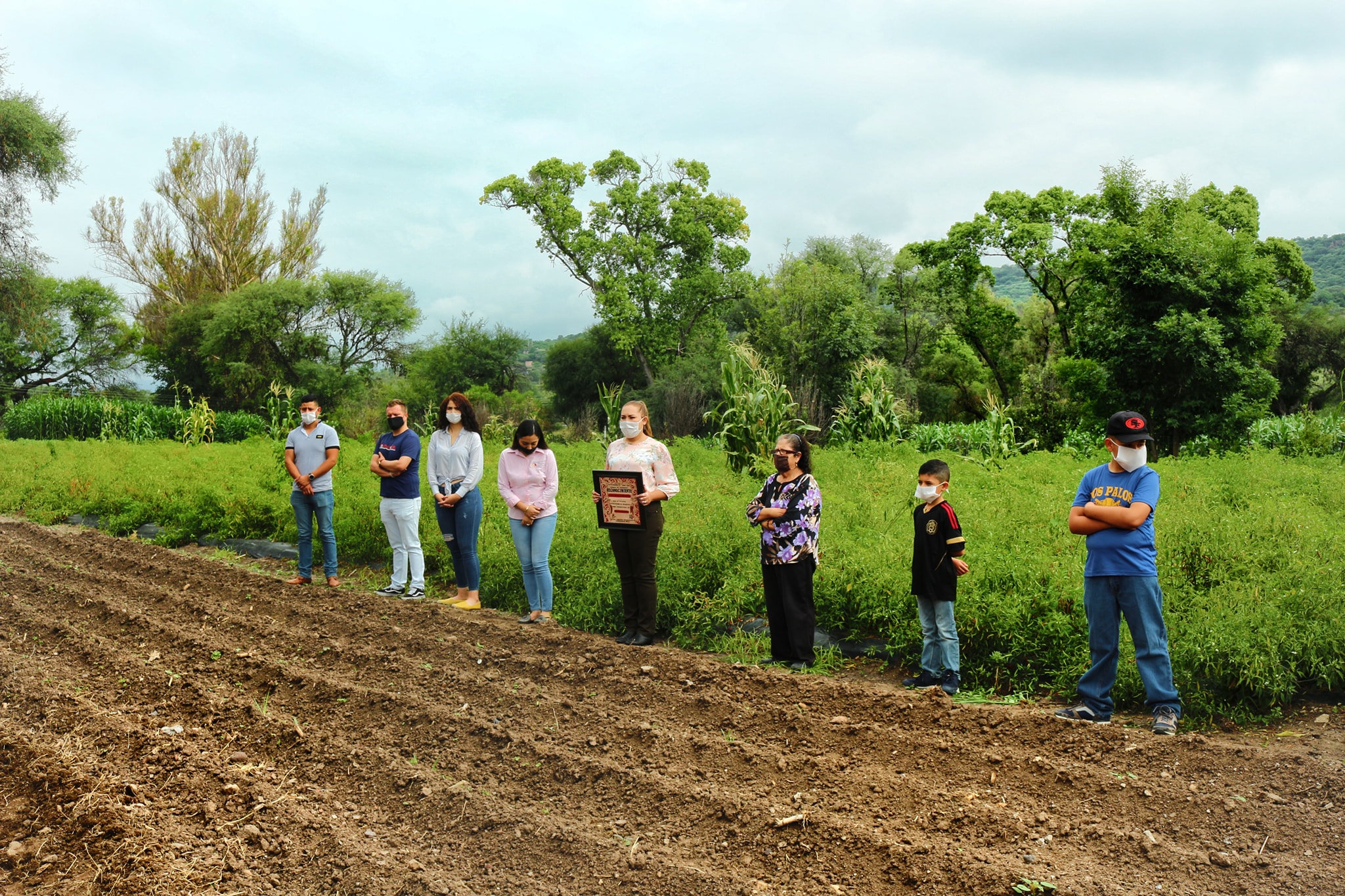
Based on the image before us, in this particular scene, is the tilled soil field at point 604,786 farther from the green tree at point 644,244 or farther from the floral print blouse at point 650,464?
the green tree at point 644,244

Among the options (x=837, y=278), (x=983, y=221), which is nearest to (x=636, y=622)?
(x=837, y=278)

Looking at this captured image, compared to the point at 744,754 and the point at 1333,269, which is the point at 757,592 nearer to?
the point at 744,754

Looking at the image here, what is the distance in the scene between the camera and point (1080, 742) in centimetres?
398

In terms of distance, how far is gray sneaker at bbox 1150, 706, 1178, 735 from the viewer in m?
4.11

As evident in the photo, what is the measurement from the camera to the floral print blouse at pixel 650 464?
601cm

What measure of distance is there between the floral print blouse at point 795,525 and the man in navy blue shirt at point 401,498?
11.1 feet

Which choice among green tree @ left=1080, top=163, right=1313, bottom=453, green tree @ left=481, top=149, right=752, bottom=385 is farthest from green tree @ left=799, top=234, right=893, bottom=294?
green tree @ left=1080, top=163, right=1313, bottom=453

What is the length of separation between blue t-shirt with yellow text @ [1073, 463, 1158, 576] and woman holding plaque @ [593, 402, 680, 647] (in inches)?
107

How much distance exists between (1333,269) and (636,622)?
9234 centimetres

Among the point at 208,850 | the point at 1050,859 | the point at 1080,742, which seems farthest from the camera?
the point at 1080,742

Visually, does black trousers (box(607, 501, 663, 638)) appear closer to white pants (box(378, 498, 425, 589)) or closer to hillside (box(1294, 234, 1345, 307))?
white pants (box(378, 498, 425, 589))

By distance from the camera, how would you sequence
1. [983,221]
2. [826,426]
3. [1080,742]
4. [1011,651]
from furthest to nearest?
[983,221] → [826,426] → [1011,651] → [1080,742]

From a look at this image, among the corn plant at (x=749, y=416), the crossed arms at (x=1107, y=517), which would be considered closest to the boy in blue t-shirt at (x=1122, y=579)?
the crossed arms at (x=1107, y=517)

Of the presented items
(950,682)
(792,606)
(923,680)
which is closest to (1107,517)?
(950,682)
